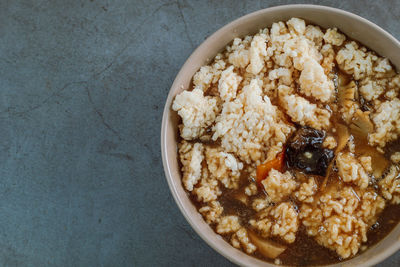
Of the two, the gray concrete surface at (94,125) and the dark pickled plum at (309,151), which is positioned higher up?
the dark pickled plum at (309,151)

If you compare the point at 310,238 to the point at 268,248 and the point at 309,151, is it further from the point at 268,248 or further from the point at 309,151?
the point at 309,151

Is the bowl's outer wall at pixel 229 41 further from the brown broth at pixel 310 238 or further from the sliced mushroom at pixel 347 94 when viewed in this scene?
the sliced mushroom at pixel 347 94

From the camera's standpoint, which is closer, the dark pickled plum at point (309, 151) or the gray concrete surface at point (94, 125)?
the dark pickled plum at point (309, 151)

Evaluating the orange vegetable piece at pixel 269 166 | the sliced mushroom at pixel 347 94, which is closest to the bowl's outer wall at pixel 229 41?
the sliced mushroom at pixel 347 94

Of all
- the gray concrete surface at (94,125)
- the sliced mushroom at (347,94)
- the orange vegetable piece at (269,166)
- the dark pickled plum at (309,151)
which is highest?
the sliced mushroom at (347,94)

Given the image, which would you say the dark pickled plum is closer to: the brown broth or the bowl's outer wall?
the brown broth

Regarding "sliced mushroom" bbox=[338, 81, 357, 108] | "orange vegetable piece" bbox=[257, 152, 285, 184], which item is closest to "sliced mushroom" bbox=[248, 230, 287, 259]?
"orange vegetable piece" bbox=[257, 152, 285, 184]
